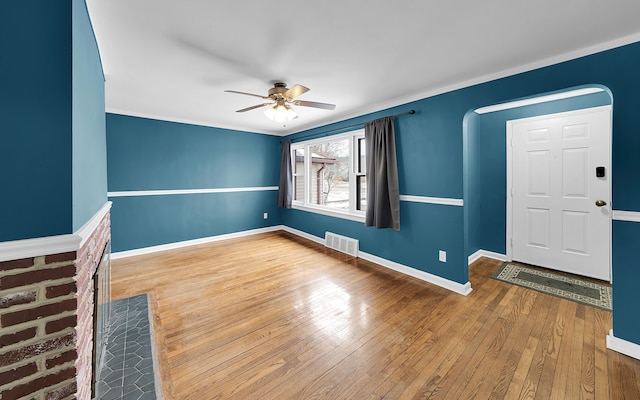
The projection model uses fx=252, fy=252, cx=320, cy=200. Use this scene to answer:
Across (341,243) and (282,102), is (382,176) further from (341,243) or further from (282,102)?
(282,102)

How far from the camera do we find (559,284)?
309 centimetres

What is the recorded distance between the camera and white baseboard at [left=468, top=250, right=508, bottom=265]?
3.95 m

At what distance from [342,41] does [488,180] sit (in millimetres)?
3408

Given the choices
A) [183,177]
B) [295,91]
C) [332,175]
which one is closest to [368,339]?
[295,91]

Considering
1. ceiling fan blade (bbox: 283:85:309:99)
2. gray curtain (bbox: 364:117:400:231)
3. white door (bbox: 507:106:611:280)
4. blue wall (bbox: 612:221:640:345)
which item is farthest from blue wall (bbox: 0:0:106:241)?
white door (bbox: 507:106:611:280)

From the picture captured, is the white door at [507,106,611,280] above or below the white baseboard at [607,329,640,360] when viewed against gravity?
above

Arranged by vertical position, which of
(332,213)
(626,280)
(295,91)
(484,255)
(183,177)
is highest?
(295,91)

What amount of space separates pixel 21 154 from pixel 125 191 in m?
3.87

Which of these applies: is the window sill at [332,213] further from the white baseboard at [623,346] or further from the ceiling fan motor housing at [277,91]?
the white baseboard at [623,346]

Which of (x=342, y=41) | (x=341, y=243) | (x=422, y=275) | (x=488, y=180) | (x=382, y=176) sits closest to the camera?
(x=342, y=41)

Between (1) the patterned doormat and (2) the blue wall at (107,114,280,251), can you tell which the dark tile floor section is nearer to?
(2) the blue wall at (107,114,280,251)

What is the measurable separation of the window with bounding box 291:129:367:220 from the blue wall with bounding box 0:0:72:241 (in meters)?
3.62

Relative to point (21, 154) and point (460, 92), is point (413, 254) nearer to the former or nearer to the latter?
point (460, 92)

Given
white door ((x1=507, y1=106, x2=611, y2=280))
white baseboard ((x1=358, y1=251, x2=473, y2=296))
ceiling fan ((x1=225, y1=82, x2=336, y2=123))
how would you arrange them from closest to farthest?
1. ceiling fan ((x1=225, y1=82, x2=336, y2=123))
2. white baseboard ((x1=358, y1=251, x2=473, y2=296))
3. white door ((x1=507, y1=106, x2=611, y2=280))
